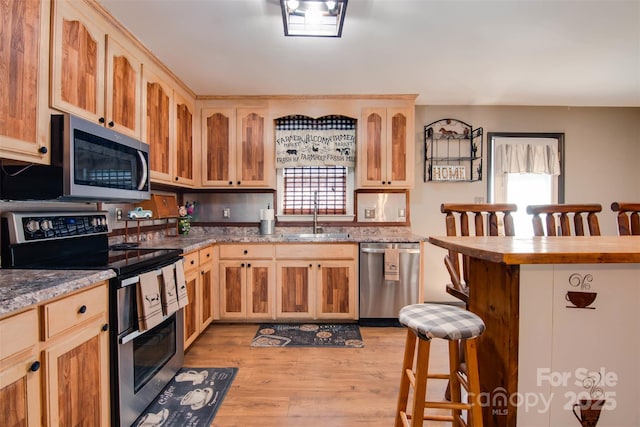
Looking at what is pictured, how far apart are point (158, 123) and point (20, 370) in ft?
6.80

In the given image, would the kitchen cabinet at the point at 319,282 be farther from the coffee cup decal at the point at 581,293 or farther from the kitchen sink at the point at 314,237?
the coffee cup decal at the point at 581,293

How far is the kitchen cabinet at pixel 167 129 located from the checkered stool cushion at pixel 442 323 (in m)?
2.28

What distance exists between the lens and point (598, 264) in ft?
3.80

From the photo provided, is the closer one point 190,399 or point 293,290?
point 190,399

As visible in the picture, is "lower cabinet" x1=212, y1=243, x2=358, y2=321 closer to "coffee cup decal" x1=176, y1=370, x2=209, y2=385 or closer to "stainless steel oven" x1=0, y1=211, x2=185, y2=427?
"coffee cup decal" x1=176, y1=370, x2=209, y2=385

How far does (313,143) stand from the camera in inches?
136

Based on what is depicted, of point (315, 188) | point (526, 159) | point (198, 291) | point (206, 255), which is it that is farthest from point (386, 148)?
point (198, 291)

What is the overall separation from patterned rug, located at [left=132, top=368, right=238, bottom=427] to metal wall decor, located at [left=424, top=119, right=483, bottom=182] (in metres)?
3.07

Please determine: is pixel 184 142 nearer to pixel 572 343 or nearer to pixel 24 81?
pixel 24 81

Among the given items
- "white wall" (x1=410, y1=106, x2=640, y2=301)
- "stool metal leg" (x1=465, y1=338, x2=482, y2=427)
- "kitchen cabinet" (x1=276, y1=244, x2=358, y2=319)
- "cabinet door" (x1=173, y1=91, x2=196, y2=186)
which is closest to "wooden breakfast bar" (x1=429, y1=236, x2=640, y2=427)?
"stool metal leg" (x1=465, y1=338, x2=482, y2=427)

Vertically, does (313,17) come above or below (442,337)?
above

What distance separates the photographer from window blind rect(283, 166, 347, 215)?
12.1 feet

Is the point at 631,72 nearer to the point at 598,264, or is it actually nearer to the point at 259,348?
the point at 598,264

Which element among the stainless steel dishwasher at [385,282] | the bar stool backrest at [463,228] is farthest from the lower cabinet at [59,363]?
the stainless steel dishwasher at [385,282]
